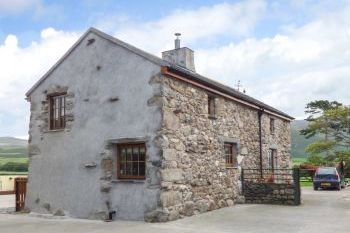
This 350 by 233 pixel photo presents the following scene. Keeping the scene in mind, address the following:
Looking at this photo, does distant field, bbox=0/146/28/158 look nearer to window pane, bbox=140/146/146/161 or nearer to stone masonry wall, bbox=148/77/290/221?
stone masonry wall, bbox=148/77/290/221

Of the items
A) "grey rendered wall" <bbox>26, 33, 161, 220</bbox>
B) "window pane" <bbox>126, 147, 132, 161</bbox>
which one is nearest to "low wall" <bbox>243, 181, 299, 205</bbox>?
"window pane" <bbox>126, 147, 132, 161</bbox>

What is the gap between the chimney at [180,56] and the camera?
1914 centimetres

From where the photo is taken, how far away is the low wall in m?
16.0

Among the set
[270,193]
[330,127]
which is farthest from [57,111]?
[330,127]

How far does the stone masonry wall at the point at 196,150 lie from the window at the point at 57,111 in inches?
168

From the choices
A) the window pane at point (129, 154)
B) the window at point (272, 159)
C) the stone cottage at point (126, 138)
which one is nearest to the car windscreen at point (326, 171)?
the window at point (272, 159)

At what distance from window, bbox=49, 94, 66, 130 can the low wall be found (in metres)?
7.22

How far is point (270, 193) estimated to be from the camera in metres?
16.3

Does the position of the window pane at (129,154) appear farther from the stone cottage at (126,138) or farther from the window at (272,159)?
the window at (272,159)

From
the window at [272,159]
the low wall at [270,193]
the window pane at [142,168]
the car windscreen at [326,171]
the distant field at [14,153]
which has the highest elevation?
the distant field at [14,153]

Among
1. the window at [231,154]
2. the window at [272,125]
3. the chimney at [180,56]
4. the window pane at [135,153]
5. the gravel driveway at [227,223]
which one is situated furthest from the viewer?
the window at [272,125]

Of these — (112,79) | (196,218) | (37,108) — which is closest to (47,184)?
(37,108)

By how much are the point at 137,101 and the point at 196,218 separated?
3.79 m

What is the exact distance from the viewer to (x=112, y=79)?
44.0ft
